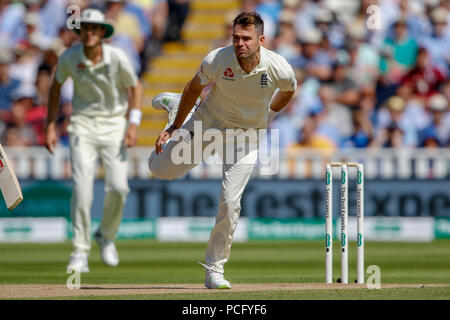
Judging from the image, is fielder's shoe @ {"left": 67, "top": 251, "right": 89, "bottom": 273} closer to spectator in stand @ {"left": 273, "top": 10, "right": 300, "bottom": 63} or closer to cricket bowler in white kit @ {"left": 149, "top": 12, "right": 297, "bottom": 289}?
cricket bowler in white kit @ {"left": 149, "top": 12, "right": 297, "bottom": 289}

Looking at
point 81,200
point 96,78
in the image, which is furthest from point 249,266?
point 96,78

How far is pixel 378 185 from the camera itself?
15.3 meters

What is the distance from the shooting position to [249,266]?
36.7ft

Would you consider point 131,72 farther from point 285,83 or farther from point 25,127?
point 25,127

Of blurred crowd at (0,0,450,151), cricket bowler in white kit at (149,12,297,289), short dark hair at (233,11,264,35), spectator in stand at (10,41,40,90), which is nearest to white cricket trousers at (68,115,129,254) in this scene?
cricket bowler in white kit at (149,12,297,289)

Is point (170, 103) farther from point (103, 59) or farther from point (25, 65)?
point (25, 65)

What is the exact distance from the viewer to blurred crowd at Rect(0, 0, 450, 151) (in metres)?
16.2

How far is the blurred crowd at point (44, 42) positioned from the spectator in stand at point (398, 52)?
3.87 meters

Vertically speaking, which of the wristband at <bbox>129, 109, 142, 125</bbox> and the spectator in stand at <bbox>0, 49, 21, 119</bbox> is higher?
the spectator in stand at <bbox>0, 49, 21, 119</bbox>

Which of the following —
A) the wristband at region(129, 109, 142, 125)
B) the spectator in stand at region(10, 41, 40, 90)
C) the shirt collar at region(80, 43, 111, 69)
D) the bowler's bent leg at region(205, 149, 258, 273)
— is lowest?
the bowler's bent leg at region(205, 149, 258, 273)

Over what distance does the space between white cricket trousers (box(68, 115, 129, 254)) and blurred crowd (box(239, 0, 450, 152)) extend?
220 inches

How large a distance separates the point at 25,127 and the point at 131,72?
636cm

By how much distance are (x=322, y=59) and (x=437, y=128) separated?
2.23 meters

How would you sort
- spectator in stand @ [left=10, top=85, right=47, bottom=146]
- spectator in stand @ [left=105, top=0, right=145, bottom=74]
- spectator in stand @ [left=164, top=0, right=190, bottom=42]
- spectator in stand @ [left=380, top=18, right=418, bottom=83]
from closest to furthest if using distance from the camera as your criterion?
spectator in stand @ [left=10, top=85, right=47, bottom=146], spectator in stand @ [left=380, top=18, right=418, bottom=83], spectator in stand @ [left=105, top=0, right=145, bottom=74], spectator in stand @ [left=164, top=0, right=190, bottom=42]
